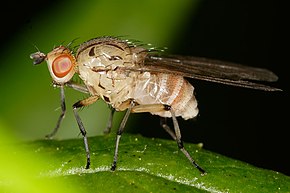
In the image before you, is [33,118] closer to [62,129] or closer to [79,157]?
[62,129]

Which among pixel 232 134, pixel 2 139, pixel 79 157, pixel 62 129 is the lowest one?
pixel 232 134

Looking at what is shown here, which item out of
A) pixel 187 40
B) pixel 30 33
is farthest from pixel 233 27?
pixel 30 33

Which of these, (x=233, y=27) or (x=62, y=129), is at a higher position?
(x=233, y=27)

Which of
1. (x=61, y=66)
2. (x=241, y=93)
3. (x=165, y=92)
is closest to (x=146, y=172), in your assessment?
(x=165, y=92)

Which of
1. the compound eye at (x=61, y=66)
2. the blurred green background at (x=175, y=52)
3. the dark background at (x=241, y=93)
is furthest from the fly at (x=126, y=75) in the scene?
the dark background at (x=241, y=93)

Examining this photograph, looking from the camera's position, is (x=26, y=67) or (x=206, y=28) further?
(x=206, y=28)

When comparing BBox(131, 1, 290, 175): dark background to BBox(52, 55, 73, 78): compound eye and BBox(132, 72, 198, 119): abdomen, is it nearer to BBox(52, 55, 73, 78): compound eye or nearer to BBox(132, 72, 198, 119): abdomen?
BBox(132, 72, 198, 119): abdomen

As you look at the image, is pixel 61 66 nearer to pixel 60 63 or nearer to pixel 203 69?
pixel 60 63
